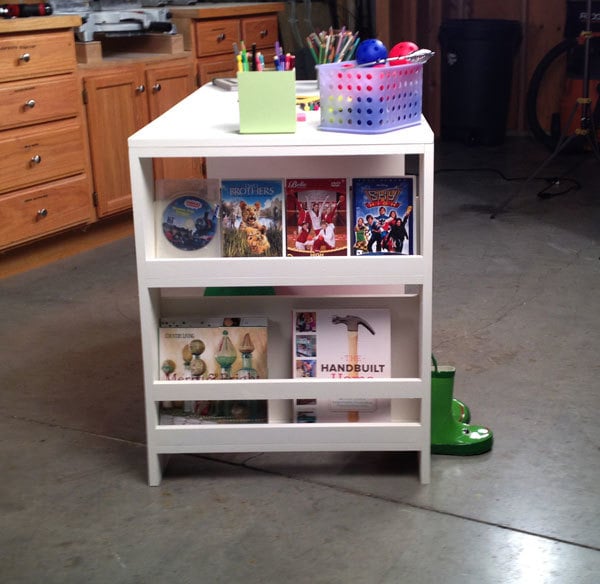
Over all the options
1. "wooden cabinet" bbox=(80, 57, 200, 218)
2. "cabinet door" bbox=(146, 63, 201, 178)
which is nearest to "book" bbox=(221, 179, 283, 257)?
"wooden cabinet" bbox=(80, 57, 200, 218)

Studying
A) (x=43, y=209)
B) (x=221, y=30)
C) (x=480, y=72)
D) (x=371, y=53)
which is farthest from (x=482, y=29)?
(x=371, y=53)

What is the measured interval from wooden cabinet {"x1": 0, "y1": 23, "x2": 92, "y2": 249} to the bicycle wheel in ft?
10.5

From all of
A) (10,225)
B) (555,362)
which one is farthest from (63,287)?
(555,362)

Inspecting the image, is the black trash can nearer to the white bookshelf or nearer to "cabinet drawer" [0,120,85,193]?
"cabinet drawer" [0,120,85,193]

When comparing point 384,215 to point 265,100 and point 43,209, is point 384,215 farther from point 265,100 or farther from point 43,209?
point 43,209

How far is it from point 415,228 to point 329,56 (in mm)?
573

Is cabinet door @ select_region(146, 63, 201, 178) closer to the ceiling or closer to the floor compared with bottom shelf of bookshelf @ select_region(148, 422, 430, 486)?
closer to the ceiling

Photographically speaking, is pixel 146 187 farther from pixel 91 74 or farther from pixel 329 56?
pixel 91 74

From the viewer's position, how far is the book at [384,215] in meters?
1.96

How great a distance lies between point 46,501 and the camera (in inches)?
78.2

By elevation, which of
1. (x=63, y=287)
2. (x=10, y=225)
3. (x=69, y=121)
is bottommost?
(x=63, y=287)

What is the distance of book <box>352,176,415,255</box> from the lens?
77.0 inches

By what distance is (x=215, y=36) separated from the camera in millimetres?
4762

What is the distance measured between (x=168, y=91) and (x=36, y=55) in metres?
0.95
